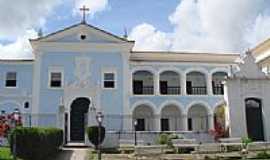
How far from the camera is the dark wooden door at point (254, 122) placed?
2392cm

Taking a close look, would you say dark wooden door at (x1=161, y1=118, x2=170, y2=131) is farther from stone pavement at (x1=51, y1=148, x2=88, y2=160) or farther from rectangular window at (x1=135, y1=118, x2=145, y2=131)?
stone pavement at (x1=51, y1=148, x2=88, y2=160)

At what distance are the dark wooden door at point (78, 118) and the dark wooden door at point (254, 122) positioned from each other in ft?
45.7

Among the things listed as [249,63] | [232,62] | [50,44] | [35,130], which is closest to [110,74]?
[50,44]

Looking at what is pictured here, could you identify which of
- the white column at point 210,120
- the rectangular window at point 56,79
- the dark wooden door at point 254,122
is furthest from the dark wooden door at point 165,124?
the dark wooden door at point 254,122

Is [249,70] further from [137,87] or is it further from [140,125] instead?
[137,87]

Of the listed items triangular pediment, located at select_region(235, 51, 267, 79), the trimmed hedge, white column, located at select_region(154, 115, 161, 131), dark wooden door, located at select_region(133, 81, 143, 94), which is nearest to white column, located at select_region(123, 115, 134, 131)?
white column, located at select_region(154, 115, 161, 131)

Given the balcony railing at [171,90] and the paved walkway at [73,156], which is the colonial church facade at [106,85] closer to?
the balcony railing at [171,90]

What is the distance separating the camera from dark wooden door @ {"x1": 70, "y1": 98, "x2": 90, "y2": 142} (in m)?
32.2

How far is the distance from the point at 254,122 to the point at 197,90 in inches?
559

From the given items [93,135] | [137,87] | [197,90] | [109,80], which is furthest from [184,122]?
[93,135]

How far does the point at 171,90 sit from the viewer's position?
124 feet

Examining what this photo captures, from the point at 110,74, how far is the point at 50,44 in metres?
5.91

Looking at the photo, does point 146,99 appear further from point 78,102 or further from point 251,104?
point 251,104

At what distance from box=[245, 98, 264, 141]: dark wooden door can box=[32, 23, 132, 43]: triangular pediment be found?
14322 millimetres
